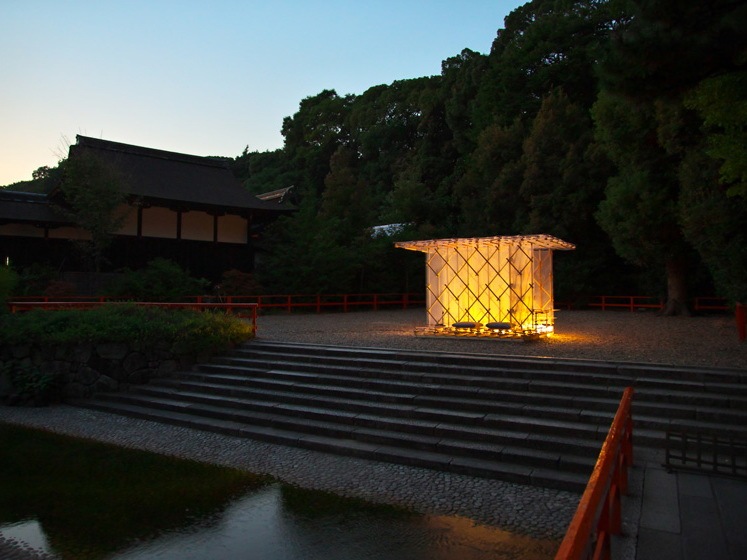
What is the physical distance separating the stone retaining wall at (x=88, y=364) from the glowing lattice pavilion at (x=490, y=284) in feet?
20.9

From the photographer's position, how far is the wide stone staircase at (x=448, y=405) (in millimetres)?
5656

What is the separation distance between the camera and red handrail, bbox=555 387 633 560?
6.23ft

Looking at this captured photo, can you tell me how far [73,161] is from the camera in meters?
17.6

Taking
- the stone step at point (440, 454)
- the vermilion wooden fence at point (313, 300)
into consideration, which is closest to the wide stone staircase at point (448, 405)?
the stone step at point (440, 454)

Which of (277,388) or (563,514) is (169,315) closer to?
(277,388)

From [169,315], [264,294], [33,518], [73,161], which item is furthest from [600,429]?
[73,161]

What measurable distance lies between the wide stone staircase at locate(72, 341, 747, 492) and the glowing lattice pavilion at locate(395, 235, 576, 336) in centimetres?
437

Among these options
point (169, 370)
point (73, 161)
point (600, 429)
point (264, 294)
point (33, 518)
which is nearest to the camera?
point (33, 518)

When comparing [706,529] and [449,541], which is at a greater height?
[706,529]

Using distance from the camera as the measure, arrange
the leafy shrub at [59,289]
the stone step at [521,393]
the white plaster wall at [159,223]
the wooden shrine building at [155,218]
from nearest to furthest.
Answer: the stone step at [521,393] → the leafy shrub at [59,289] → the wooden shrine building at [155,218] → the white plaster wall at [159,223]

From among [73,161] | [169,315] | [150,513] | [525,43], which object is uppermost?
[525,43]

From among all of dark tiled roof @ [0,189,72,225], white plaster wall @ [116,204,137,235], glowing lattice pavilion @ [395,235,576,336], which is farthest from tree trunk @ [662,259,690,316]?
dark tiled roof @ [0,189,72,225]

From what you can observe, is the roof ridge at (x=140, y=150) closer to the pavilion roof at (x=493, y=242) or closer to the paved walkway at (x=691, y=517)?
the pavilion roof at (x=493, y=242)

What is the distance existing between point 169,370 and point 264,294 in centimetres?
1085
